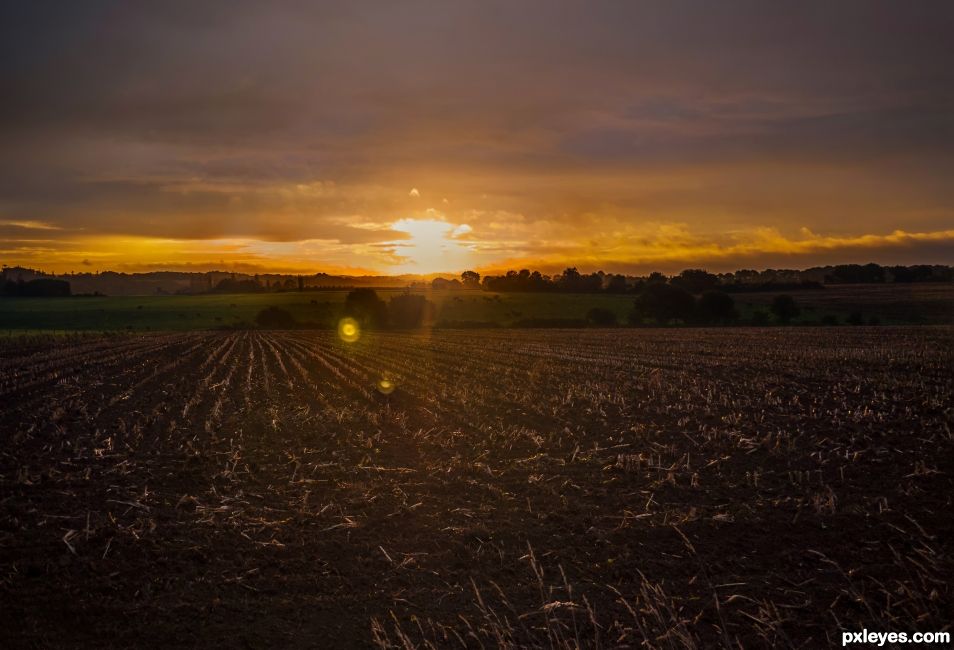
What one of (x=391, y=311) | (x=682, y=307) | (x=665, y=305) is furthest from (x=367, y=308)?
(x=682, y=307)

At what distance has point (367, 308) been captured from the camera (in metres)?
97.2

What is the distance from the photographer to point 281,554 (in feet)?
29.1

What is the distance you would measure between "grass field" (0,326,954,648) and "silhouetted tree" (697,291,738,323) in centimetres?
7643

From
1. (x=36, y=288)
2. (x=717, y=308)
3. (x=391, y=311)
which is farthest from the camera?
(x=36, y=288)

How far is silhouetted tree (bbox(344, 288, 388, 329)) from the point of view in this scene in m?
96.2

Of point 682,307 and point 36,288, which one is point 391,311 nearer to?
point 682,307

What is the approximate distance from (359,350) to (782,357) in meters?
28.2

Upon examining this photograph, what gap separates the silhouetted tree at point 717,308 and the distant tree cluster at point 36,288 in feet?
464

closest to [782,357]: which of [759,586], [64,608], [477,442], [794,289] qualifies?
[477,442]

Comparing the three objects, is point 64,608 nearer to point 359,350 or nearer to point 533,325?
point 359,350

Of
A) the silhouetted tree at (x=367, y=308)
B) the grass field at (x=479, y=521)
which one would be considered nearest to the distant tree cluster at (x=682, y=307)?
the silhouetted tree at (x=367, y=308)

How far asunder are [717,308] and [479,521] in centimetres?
9356

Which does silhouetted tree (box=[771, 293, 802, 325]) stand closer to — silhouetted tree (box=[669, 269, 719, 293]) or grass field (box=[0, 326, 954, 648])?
silhouetted tree (box=[669, 269, 719, 293])

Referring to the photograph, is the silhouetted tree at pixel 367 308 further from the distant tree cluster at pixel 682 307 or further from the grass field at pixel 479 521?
the grass field at pixel 479 521
